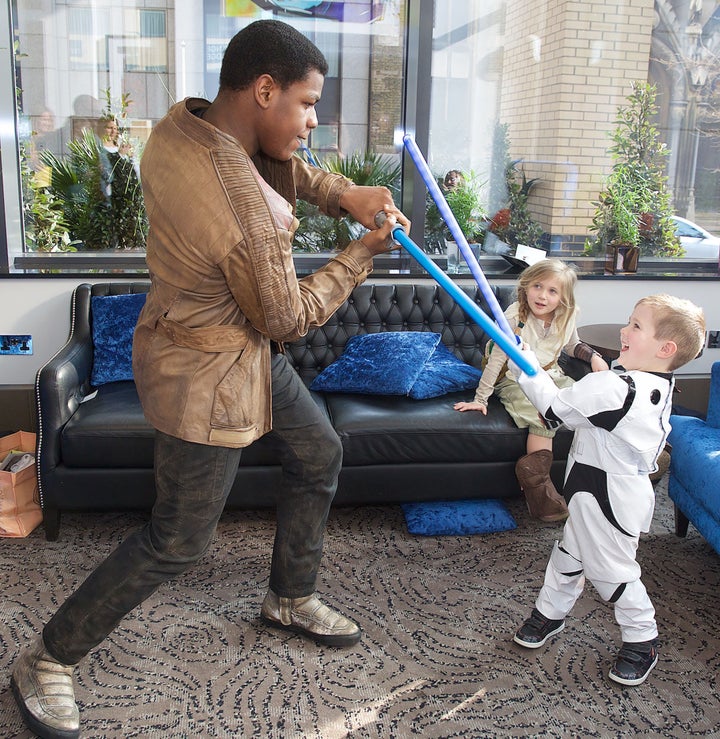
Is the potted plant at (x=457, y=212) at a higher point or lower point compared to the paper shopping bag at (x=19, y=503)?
higher

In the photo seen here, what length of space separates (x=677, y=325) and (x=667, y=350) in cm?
7

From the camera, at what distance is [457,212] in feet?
14.0

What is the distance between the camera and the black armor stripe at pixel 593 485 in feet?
6.95

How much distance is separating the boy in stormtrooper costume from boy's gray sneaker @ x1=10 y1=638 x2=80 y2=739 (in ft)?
4.42

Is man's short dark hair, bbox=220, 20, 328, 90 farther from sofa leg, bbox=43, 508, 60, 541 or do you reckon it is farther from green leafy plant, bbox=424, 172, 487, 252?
green leafy plant, bbox=424, 172, 487, 252

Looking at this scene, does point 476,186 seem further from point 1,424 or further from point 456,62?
point 1,424

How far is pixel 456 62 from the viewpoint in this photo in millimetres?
4234

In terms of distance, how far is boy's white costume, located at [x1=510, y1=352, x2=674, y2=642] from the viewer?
80.1 inches

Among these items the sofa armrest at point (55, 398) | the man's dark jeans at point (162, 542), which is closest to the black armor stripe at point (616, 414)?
the man's dark jeans at point (162, 542)

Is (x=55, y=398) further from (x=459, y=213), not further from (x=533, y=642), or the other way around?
(x=459, y=213)

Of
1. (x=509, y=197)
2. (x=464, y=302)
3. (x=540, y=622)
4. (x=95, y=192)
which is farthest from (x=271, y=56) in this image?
(x=509, y=197)

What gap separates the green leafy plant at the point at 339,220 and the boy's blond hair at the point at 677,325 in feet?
7.70

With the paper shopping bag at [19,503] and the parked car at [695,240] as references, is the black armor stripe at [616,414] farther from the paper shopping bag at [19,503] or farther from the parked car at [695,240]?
the parked car at [695,240]

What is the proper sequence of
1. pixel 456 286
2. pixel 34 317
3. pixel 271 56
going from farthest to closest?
pixel 34 317 → pixel 456 286 → pixel 271 56
